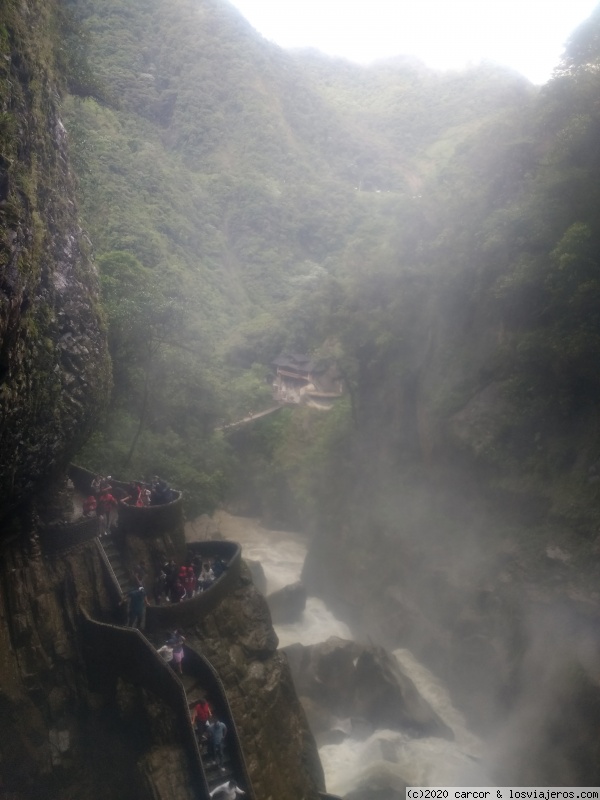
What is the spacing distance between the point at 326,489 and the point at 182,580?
63.1 ft

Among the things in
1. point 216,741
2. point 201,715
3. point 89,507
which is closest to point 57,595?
point 89,507

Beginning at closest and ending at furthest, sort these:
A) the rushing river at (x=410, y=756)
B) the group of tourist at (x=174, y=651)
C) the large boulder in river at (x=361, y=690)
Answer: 1. the group of tourist at (x=174, y=651)
2. the rushing river at (x=410, y=756)
3. the large boulder in river at (x=361, y=690)

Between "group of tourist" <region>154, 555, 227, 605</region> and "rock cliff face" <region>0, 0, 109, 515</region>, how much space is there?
4.21 meters

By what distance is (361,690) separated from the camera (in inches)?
870

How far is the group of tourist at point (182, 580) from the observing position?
16.5 m

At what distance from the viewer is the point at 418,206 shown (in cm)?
3597

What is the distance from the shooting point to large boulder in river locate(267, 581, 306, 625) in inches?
1115

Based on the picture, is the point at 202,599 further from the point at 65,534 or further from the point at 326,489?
the point at 326,489

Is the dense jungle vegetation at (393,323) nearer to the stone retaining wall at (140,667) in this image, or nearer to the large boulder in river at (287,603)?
the large boulder in river at (287,603)

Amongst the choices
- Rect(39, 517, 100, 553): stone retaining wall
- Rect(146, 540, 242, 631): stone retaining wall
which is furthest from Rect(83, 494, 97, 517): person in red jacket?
Rect(146, 540, 242, 631): stone retaining wall

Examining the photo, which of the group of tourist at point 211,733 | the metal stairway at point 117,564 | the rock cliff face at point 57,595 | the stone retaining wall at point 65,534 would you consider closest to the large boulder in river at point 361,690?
the rock cliff face at point 57,595

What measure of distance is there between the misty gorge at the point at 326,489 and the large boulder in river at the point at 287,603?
0.36 ft

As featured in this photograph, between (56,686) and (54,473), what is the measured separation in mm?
5287

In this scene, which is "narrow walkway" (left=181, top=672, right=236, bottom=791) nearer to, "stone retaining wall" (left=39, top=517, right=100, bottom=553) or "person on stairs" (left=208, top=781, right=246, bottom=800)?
"person on stairs" (left=208, top=781, right=246, bottom=800)
